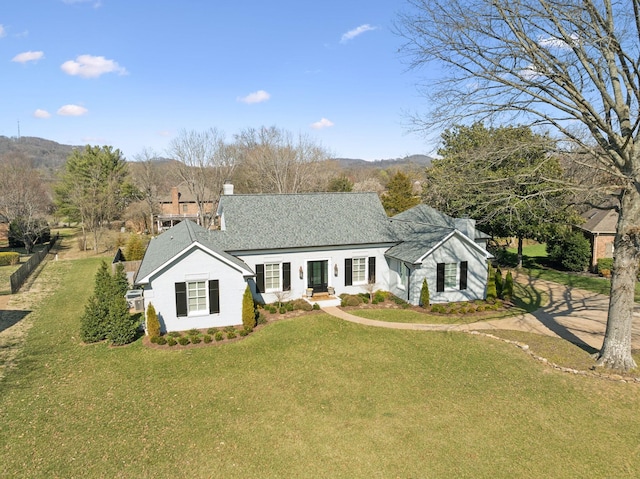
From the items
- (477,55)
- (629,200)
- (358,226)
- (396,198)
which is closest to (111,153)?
(396,198)

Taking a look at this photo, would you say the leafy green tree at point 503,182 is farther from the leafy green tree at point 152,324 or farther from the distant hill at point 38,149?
the distant hill at point 38,149

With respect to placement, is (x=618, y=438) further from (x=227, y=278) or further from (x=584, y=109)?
(x=227, y=278)

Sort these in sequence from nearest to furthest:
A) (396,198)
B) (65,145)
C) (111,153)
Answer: (396,198), (111,153), (65,145)

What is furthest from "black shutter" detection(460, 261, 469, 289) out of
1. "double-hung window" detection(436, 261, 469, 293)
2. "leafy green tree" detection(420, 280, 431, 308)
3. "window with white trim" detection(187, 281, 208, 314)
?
"window with white trim" detection(187, 281, 208, 314)

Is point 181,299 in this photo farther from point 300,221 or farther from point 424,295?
point 424,295

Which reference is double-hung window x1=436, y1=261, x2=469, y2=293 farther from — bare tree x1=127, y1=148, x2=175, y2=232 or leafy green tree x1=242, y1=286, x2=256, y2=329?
bare tree x1=127, y1=148, x2=175, y2=232
